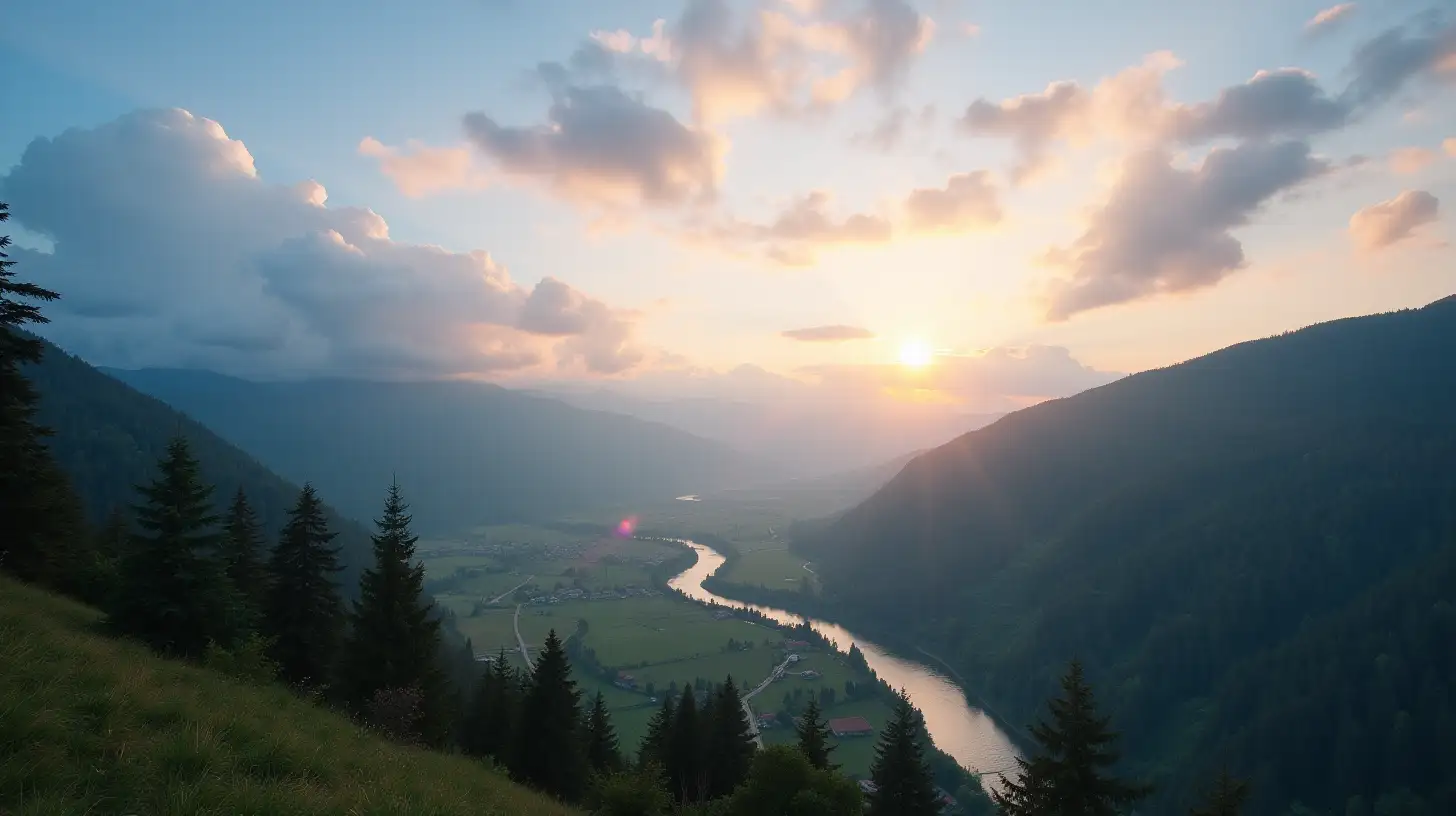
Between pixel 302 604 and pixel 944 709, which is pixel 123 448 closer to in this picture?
pixel 302 604

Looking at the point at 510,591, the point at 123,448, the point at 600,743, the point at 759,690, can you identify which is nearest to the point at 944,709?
the point at 759,690

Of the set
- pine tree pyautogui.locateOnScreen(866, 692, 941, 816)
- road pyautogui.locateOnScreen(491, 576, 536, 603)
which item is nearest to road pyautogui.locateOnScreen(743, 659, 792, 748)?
pine tree pyautogui.locateOnScreen(866, 692, 941, 816)

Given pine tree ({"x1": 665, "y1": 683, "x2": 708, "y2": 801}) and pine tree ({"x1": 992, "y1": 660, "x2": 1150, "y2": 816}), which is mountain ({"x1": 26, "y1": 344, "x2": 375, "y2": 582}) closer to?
pine tree ({"x1": 665, "y1": 683, "x2": 708, "y2": 801})

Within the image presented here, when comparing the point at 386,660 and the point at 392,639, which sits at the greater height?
the point at 392,639

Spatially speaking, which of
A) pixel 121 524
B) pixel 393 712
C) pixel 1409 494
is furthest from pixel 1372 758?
pixel 121 524

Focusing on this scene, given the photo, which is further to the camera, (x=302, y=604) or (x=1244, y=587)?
(x=1244, y=587)

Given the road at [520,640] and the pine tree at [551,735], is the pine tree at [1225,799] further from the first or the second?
the road at [520,640]
